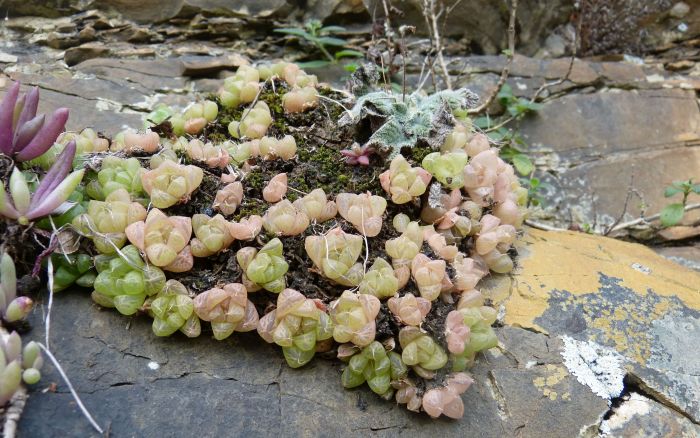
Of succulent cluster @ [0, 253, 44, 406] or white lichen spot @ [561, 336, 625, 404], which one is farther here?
white lichen spot @ [561, 336, 625, 404]

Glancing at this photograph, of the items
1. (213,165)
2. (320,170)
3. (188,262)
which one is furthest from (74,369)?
(320,170)

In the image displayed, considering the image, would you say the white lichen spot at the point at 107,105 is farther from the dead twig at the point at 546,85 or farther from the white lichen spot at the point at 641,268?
the white lichen spot at the point at 641,268

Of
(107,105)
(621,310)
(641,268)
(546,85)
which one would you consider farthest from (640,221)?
(107,105)

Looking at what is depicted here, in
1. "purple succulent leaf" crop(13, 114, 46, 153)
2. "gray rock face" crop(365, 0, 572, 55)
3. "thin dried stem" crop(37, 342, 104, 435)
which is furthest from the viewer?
"gray rock face" crop(365, 0, 572, 55)

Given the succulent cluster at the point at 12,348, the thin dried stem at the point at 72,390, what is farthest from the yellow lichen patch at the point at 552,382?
the succulent cluster at the point at 12,348

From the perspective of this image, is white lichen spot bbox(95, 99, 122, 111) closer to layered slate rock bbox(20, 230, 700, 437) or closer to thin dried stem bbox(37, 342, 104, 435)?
layered slate rock bbox(20, 230, 700, 437)

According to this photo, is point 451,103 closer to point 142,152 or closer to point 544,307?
point 544,307

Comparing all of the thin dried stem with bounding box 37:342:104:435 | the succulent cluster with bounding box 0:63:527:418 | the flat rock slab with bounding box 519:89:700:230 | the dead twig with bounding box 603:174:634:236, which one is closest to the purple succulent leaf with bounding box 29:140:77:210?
the succulent cluster with bounding box 0:63:527:418
